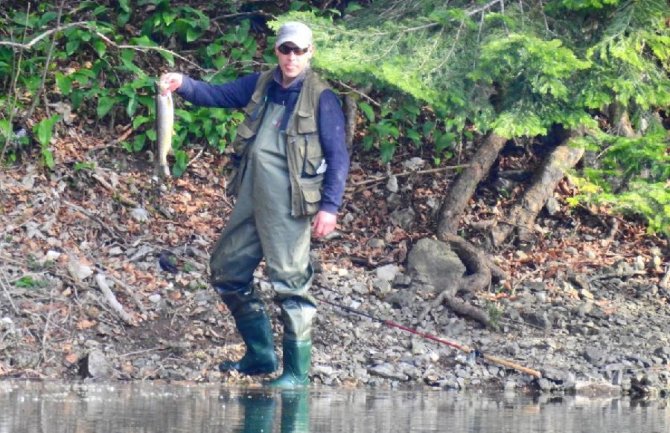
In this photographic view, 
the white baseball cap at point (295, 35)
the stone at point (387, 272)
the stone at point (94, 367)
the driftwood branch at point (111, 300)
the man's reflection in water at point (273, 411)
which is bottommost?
the man's reflection in water at point (273, 411)

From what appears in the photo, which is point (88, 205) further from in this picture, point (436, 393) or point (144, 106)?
point (436, 393)

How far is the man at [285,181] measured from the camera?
28.0 ft

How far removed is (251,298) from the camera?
896cm

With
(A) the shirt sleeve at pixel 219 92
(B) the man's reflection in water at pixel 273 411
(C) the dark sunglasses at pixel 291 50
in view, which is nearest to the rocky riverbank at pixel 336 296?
(B) the man's reflection in water at pixel 273 411

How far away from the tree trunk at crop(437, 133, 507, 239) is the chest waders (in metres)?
3.74

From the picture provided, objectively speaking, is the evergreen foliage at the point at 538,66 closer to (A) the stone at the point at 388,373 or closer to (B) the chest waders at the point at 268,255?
(B) the chest waders at the point at 268,255

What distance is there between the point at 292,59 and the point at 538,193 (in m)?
5.11

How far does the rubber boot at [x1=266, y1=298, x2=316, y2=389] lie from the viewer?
8719mm

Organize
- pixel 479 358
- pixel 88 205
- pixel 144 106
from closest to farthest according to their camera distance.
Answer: pixel 479 358, pixel 88 205, pixel 144 106

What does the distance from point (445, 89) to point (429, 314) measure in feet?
Answer: 6.13

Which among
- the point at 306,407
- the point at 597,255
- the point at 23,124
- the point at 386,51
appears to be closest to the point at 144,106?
the point at 23,124

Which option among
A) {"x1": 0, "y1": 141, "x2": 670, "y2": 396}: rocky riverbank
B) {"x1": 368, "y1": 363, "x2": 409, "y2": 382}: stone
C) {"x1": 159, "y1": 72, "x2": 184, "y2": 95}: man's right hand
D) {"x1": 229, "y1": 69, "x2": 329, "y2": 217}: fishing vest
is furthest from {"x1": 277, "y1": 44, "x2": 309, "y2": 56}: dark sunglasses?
{"x1": 368, "y1": 363, "x2": 409, "y2": 382}: stone

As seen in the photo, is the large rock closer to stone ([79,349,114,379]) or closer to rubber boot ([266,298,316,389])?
rubber boot ([266,298,316,389])

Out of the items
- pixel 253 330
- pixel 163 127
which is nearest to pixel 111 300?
pixel 253 330
